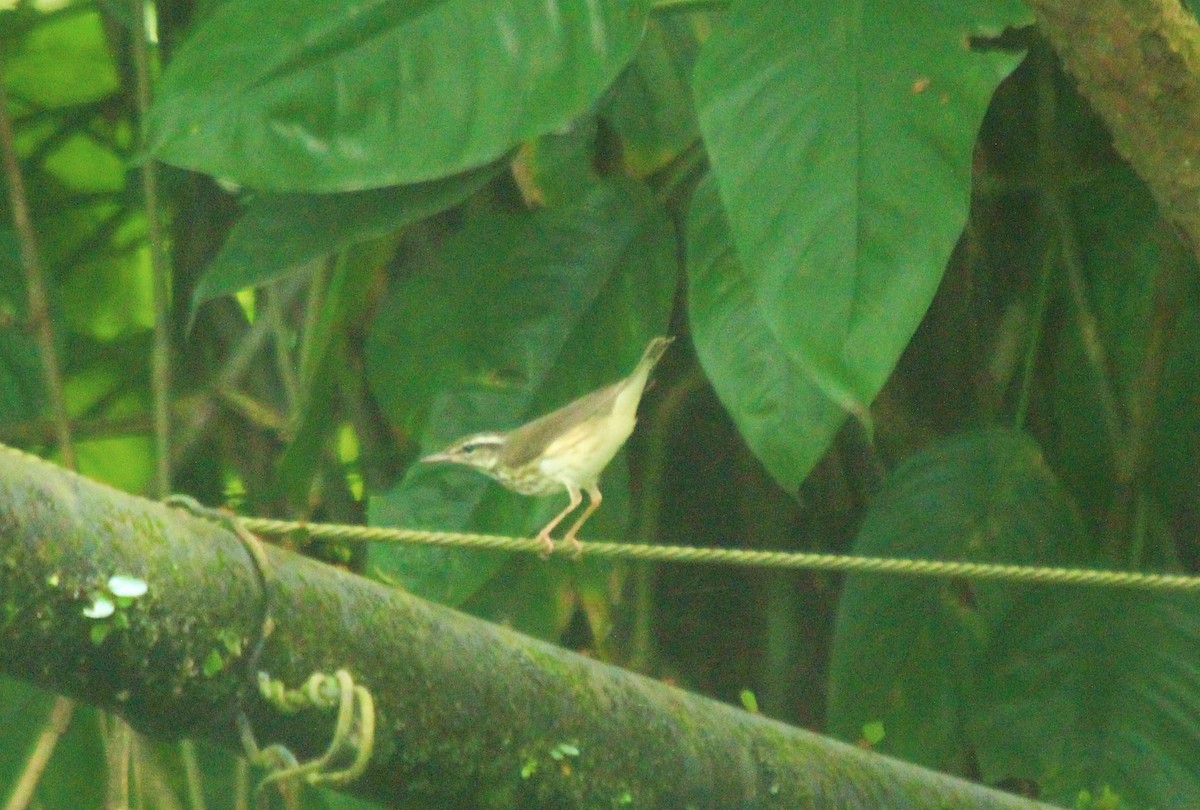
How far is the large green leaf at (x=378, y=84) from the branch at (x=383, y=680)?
2.36 feet

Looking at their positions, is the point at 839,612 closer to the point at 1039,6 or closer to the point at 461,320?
the point at 461,320

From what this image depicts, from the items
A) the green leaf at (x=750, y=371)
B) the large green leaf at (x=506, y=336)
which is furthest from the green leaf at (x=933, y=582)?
the green leaf at (x=750, y=371)

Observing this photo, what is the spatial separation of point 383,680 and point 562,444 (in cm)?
78

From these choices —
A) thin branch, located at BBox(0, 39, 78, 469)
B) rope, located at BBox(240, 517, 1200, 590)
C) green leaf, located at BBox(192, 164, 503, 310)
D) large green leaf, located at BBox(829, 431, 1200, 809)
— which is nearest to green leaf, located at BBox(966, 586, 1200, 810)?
large green leaf, located at BBox(829, 431, 1200, 809)

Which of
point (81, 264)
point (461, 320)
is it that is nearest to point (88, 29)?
point (81, 264)

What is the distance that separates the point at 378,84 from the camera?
181 cm

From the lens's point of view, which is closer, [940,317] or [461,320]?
[461,320]

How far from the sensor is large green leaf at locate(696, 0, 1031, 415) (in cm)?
147

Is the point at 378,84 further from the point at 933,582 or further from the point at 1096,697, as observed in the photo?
the point at 1096,697

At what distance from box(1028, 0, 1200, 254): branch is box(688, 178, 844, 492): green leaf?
380mm

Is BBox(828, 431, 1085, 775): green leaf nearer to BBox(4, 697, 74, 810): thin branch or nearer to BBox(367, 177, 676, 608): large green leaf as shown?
BBox(367, 177, 676, 608): large green leaf

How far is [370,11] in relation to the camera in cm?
185

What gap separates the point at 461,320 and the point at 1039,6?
89 cm

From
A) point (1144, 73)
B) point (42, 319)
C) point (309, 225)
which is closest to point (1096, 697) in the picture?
point (1144, 73)
